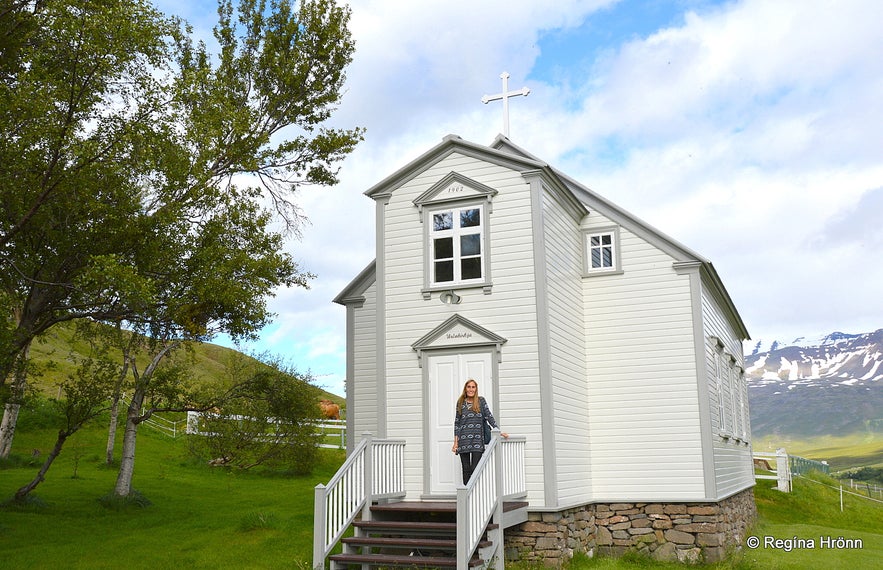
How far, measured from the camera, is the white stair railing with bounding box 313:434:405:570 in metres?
10.1

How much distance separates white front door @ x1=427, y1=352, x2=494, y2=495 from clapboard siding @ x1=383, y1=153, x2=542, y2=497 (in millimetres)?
210

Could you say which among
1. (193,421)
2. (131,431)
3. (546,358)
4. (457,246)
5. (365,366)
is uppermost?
(457,246)

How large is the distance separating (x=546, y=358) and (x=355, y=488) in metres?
3.64

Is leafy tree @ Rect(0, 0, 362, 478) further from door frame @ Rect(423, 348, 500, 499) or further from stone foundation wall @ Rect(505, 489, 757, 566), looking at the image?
stone foundation wall @ Rect(505, 489, 757, 566)

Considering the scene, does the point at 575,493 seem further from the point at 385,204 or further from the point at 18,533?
the point at 18,533

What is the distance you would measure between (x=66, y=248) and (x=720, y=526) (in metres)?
12.0

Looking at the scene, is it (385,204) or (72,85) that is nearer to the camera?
(72,85)

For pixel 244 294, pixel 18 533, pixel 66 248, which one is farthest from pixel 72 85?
pixel 18 533

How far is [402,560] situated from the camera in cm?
991

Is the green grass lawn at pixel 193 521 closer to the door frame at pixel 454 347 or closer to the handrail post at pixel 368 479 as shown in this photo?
the handrail post at pixel 368 479

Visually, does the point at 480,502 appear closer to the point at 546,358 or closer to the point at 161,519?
the point at 546,358

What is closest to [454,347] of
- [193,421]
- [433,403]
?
[433,403]

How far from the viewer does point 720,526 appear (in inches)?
543

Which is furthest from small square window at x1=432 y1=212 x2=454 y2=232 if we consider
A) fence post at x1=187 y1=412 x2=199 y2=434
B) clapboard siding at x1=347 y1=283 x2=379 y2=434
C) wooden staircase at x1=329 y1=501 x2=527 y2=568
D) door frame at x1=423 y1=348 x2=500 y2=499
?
fence post at x1=187 y1=412 x2=199 y2=434
